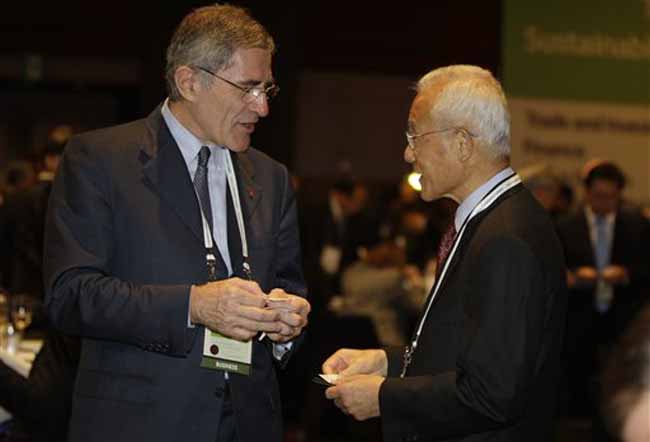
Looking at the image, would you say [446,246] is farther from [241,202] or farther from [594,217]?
[594,217]

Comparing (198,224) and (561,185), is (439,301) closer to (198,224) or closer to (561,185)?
(198,224)

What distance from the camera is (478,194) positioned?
282 cm

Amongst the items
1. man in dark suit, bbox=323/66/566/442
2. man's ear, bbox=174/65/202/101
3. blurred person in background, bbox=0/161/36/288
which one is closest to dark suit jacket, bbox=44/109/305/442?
man's ear, bbox=174/65/202/101

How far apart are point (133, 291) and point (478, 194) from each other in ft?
2.59

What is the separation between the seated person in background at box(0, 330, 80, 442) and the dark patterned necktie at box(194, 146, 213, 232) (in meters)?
1.30

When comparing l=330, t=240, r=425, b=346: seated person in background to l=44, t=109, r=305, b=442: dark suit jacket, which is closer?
l=44, t=109, r=305, b=442: dark suit jacket

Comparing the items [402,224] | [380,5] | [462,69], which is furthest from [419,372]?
[380,5]

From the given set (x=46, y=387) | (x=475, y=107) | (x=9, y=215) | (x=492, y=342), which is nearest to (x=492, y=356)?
(x=492, y=342)

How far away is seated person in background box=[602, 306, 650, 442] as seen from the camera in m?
1.38

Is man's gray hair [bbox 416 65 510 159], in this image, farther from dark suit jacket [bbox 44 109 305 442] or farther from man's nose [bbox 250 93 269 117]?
dark suit jacket [bbox 44 109 305 442]

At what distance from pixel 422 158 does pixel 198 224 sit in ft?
1.74

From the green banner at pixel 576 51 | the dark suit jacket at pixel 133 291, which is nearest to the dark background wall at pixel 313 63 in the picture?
the green banner at pixel 576 51

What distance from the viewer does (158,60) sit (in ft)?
30.0

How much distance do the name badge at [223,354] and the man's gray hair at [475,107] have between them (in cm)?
68
